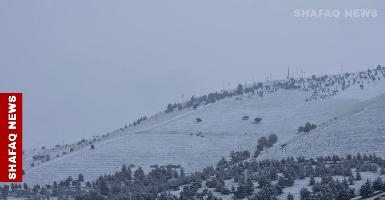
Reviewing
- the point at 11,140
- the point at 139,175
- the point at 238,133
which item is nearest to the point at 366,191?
the point at 11,140

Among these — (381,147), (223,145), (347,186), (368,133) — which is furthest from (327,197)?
(223,145)

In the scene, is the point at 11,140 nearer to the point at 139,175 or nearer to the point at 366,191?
the point at 366,191

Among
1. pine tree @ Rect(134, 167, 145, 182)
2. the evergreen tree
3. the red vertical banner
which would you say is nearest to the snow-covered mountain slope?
pine tree @ Rect(134, 167, 145, 182)

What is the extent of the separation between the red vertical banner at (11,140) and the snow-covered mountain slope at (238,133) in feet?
102

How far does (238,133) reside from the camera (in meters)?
92.6

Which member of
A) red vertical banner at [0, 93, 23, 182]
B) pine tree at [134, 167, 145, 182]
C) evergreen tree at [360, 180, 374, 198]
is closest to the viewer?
red vertical banner at [0, 93, 23, 182]

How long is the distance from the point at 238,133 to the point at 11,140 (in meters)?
59.4

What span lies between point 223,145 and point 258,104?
83.6ft

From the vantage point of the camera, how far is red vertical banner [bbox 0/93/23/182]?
114 feet

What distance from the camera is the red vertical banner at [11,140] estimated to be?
3488cm

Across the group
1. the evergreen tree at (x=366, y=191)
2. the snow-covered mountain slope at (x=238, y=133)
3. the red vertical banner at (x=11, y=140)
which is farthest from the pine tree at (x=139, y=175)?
the evergreen tree at (x=366, y=191)

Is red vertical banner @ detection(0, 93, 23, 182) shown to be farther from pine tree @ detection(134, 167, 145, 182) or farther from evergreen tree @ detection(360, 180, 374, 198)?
pine tree @ detection(134, 167, 145, 182)

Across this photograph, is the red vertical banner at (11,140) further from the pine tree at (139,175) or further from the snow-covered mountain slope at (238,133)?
the pine tree at (139,175)

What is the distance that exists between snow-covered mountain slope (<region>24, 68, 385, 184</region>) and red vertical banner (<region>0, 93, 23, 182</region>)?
31090 millimetres
